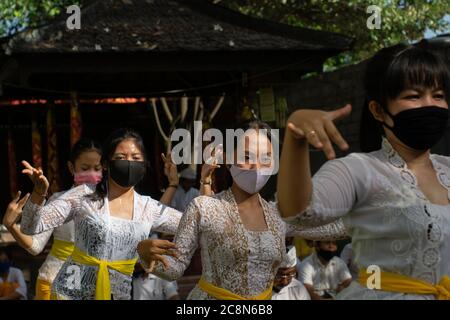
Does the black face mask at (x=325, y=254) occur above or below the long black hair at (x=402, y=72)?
below

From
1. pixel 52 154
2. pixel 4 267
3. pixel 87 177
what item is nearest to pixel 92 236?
pixel 87 177

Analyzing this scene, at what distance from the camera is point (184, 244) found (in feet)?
16.2

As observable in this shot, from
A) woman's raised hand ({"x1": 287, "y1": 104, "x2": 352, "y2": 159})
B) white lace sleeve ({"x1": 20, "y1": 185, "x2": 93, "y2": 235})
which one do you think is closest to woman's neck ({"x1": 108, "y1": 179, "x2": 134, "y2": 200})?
white lace sleeve ({"x1": 20, "y1": 185, "x2": 93, "y2": 235})

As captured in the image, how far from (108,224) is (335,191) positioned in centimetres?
284

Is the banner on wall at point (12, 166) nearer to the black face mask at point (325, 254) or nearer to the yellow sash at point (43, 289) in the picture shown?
the black face mask at point (325, 254)

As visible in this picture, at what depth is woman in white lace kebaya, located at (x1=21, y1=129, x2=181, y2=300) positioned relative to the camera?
18.4ft

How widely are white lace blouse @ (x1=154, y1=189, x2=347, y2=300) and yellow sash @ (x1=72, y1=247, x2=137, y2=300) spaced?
0.79m

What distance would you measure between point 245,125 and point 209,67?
5338 mm

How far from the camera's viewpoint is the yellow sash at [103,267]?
5.58m

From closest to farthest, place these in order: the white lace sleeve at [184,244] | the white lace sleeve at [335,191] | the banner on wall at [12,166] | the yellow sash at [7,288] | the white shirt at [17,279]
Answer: the white lace sleeve at [335,191]
the white lace sleeve at [184,244]
the yellow sash at [7,288]
the white shirt at [17,279]
the banner on wall at [12,166]

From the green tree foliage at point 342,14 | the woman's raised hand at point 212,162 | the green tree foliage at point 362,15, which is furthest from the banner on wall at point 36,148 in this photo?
the woman's raised hand at point 212,162

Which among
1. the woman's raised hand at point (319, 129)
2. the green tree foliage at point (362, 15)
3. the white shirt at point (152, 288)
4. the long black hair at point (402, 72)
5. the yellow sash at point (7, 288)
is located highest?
the green tree foliage at point (362, 15)

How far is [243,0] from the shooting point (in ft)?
55.3

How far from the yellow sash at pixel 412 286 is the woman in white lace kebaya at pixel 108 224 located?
2.71 m
